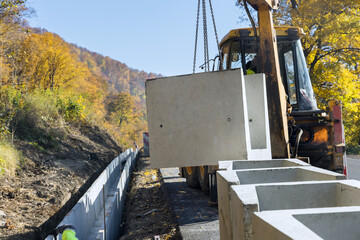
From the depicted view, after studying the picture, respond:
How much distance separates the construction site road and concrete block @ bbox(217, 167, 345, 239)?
80.0 inches

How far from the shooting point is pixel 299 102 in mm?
7668

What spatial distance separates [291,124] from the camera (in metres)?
6.91

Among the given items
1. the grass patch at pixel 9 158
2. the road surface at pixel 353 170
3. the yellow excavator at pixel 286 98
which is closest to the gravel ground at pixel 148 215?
the yellow excavator at pixel 286 98

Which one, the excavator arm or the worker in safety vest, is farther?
the excavator arm

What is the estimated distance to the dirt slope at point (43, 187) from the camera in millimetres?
6320

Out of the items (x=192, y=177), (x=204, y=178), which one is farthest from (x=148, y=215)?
(x=192, y=177)

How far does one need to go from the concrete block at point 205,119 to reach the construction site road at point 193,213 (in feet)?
3.39

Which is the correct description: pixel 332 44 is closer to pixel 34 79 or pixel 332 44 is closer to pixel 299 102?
pixel 299 102

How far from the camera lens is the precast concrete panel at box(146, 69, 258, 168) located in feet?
19.4

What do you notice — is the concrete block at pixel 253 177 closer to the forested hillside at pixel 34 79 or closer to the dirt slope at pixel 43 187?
the dirt slope at pixel 43 187

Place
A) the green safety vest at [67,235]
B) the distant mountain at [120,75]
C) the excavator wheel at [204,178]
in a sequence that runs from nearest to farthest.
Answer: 1. the green safety vest at [67,235]
2. the excavator wheel at [204,178]
3. the distant mountain at [120,75]

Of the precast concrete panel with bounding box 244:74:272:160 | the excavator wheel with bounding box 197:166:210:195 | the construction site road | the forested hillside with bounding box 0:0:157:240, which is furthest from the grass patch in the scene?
the precast concrete panel with bounding box 244:74:272:160

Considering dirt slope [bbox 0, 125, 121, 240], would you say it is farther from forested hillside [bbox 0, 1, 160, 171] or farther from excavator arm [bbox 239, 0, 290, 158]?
excavator arm [bbox 239, 0, 290, 158]

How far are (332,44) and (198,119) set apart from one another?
13.4 meters
